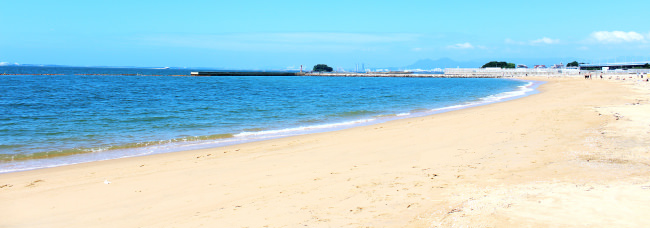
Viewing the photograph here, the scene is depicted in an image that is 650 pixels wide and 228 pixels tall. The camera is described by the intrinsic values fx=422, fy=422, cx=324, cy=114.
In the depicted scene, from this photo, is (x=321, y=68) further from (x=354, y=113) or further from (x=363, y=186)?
(x=363, y=186)

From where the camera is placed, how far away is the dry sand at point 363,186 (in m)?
4.95

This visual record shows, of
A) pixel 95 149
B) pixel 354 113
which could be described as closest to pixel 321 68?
pixel 354 113

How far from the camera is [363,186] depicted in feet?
21.2

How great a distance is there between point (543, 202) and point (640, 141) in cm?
600

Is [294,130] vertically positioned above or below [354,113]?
below

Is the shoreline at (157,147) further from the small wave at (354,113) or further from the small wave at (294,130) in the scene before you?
the small wave at (354,113)

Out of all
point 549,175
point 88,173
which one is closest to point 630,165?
point 549,175

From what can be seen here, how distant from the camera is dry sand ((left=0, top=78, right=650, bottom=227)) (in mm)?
4949

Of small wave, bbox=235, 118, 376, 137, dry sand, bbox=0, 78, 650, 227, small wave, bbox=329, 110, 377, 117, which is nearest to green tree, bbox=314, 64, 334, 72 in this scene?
small wave, bbox=329, 110, 377, 117

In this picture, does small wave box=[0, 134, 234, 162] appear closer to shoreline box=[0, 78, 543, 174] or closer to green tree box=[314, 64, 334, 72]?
shoreline box=[0, 78, 543, 174]

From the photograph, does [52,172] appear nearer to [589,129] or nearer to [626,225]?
[626,225]

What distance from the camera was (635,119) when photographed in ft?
42.3

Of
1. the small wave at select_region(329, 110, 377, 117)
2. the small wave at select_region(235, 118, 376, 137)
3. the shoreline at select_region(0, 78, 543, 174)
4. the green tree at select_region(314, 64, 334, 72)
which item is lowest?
the shoreline at select_region(0, 78, 543, 174)

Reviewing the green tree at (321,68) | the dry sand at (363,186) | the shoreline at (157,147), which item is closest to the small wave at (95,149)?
the shoreline at (157,147)
